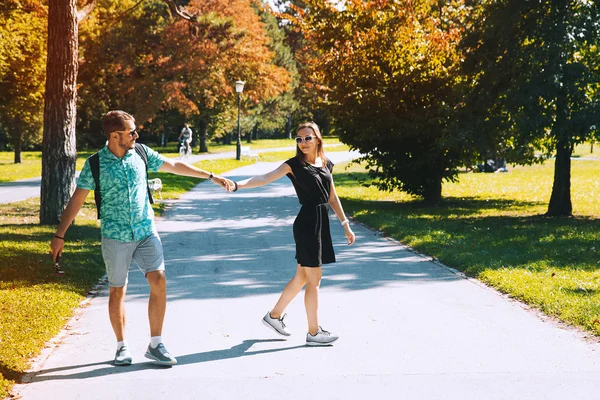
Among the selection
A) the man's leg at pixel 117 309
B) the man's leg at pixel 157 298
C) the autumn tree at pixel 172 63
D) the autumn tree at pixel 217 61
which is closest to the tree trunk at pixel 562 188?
the man's leg at pixel 157 298

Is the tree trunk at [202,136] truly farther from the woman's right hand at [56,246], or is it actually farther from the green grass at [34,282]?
the woman's right hand at [56,246]

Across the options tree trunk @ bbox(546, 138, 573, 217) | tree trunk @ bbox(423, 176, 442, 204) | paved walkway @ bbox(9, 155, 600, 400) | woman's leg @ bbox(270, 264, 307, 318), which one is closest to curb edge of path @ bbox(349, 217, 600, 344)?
paved walkway @ bbox(9, 155, 600, 400)

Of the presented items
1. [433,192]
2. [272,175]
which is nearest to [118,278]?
[272,175]

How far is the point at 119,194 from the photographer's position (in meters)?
5.37

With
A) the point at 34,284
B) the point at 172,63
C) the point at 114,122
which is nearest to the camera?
the point at 114,122

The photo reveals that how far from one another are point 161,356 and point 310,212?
5.43 ft

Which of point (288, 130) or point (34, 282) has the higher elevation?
point (288, 130)

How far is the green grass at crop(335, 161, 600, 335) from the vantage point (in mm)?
7996

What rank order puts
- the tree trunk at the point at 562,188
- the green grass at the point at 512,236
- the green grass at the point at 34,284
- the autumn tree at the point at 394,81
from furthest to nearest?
the autumn tree at the point at 394,81 → the tree trunk at the point at 562,188 → the green grass at the point at 512,236 → the green grass at the point at 34,284

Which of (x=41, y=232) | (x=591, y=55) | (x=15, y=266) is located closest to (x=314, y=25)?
(x=591, y=55)

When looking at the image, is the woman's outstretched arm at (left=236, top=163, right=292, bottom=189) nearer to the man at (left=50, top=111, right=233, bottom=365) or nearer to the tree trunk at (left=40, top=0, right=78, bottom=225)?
the man at (left=50, top=111, right=233, bottom=365)

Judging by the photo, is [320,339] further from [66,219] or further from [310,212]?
[66,219]

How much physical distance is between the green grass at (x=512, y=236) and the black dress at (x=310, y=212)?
255 cm

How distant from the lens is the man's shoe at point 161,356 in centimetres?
541
